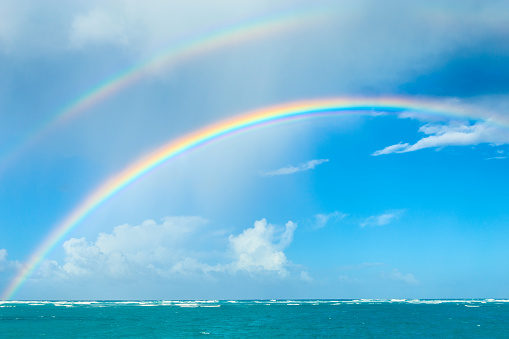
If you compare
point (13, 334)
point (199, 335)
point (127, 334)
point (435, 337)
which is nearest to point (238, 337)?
point (199, 335)

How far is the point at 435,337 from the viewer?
62531 mm

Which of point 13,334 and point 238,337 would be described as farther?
point 13,334

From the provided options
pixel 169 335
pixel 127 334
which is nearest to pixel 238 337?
pixel 169 335

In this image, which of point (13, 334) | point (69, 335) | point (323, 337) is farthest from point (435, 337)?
point (13, 334)

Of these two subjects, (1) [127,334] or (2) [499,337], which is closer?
(2) [499,337]

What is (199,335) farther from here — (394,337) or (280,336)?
(394,337)

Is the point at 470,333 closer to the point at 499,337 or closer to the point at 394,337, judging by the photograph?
the point at 499,337

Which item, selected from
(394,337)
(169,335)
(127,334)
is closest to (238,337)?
(169,335)

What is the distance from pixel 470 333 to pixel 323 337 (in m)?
22.3

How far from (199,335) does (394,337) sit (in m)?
26.2

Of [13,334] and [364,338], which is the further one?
[13,334]

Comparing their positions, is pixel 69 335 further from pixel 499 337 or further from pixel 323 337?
pixel 499 337

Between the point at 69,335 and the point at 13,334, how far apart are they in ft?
30.4

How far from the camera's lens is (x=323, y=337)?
63719mm
